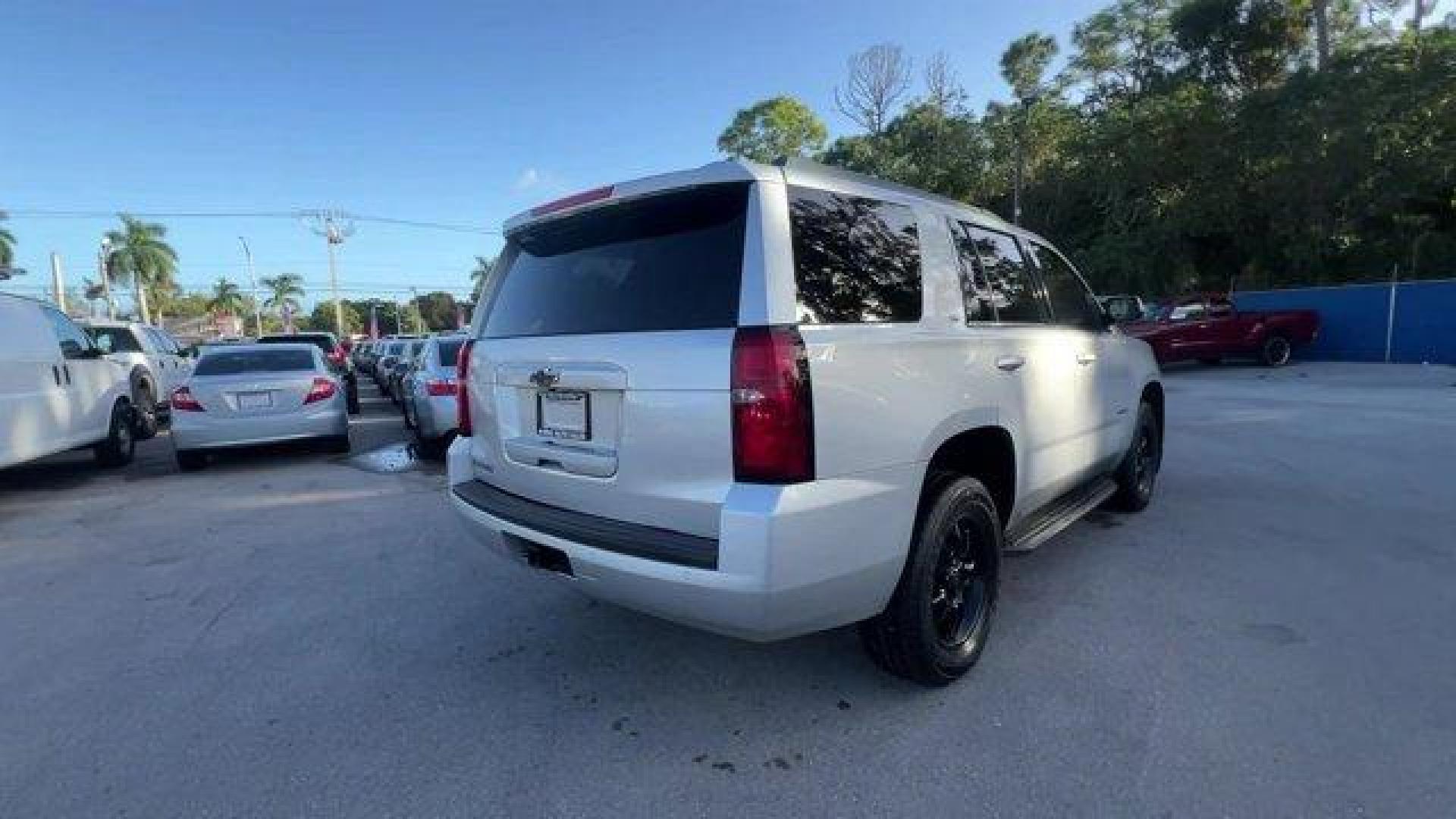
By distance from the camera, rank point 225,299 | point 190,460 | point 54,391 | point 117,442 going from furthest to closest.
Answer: point 225,299
point 117,442
point 190,460
point 54,391

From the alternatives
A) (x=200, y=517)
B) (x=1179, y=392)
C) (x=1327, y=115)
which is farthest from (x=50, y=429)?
(x=1327, y=115)

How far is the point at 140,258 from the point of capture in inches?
2218

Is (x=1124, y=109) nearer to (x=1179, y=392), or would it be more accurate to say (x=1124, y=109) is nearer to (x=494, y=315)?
(x=1179, y=392)

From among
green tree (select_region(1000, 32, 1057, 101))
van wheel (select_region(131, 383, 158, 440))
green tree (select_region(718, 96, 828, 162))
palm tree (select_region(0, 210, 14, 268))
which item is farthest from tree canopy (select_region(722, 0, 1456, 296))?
palm tree (select_region(0, 210, 14, 268))

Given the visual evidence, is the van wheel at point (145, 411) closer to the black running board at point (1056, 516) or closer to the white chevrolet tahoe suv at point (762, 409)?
the white chevrolet tahoe suv at point (762, 409)

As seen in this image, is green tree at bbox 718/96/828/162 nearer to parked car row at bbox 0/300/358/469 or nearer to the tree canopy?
the tree canopy

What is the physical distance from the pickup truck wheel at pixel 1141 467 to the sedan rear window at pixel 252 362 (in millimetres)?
8281

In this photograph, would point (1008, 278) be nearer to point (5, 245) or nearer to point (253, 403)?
point (253, 403)

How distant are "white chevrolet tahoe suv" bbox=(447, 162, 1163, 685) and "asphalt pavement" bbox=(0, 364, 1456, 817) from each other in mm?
485

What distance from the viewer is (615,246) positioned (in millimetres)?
2975

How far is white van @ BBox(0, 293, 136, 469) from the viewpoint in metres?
6.62

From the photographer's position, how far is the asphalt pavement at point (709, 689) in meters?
2.47

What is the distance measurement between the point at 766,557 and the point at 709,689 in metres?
1.09

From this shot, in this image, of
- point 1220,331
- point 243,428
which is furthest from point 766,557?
point 1220,331
